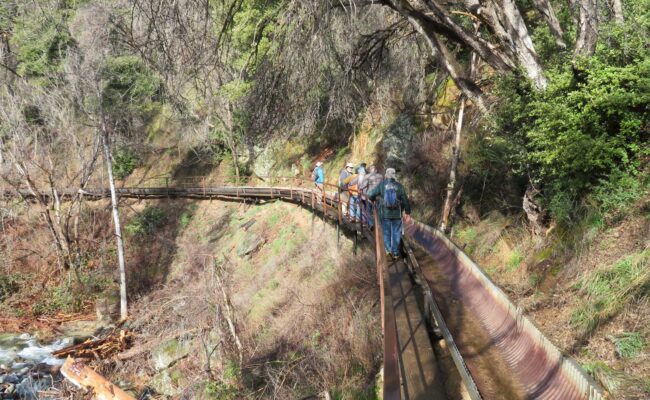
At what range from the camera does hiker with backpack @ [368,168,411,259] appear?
8266 mm

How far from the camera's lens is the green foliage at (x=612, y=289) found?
190 inches

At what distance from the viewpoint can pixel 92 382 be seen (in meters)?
10.8

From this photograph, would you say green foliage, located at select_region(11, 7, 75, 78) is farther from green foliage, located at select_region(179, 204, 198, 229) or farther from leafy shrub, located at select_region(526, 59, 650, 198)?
leafy shrub, located at select_region(526, 59, 650, 198)

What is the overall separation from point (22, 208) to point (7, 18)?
1350 cm

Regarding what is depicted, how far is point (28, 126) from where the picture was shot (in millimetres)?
18781

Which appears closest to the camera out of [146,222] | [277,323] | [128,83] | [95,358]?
[277,323]

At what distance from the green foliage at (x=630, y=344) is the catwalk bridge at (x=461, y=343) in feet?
1.98

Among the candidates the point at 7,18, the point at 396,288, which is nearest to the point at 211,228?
the point at 7,18

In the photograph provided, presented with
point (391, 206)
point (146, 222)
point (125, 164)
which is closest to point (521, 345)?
point (391, 206)

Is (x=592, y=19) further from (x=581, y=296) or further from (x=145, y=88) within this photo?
(x=145, y=88)

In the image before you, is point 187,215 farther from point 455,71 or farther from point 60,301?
point 455,71

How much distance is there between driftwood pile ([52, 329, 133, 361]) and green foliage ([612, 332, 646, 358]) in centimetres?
1349

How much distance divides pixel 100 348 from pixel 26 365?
88.3 inches

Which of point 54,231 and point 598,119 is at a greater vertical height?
point 598,119
